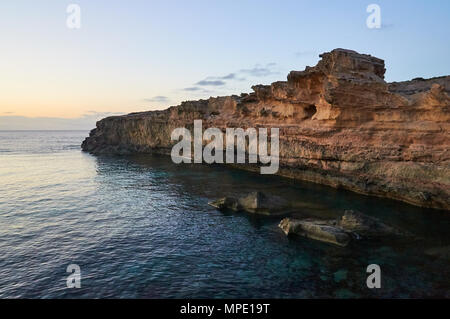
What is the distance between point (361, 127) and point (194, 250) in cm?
2811

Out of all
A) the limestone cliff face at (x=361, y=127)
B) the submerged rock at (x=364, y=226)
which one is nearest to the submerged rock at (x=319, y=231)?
the submerged rock at (x=364, y=226)

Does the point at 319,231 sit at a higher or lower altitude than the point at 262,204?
lower

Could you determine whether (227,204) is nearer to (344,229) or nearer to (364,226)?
(344,229)

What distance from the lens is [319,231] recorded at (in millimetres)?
24500

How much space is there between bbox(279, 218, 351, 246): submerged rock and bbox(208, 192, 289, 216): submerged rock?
5258mm

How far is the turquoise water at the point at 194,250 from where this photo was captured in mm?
17641

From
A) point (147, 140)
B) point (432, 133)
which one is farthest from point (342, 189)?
point (147, 140)

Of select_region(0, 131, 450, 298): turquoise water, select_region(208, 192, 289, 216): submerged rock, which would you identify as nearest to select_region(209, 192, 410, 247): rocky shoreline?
select_region(0, 131, 450, 298): turquoise water

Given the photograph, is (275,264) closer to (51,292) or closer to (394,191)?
(51,292)

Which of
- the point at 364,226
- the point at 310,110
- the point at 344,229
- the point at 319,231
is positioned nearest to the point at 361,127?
the point at 310,110

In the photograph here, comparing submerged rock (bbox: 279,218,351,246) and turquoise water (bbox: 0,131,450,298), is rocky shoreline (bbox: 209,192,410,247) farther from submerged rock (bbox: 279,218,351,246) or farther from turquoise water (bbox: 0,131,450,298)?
turquoise water (bbox: 0,131,450,298)

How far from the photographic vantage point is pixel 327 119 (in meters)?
42.7

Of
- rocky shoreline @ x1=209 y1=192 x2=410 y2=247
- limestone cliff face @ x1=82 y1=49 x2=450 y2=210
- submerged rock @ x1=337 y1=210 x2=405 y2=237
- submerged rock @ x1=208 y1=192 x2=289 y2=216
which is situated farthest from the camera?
limestone cliff face @ x1=82 y1=49 x2=450 y2=210

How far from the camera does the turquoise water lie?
695 inches
